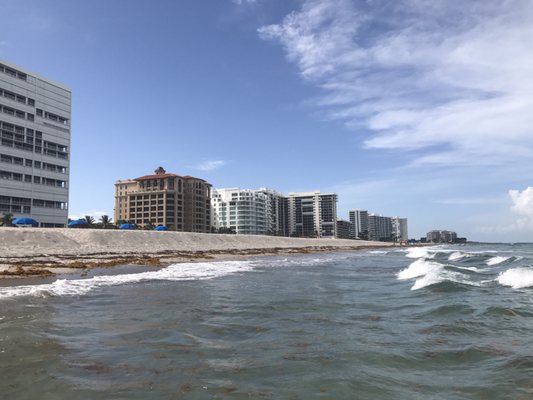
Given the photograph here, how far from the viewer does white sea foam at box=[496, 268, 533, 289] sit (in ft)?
72.1

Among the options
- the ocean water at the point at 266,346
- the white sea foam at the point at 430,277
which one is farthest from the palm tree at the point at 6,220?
the white sea foam at the point at 430,277

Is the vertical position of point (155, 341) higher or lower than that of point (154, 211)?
lower

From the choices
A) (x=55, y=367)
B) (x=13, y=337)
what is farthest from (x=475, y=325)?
(x=13, y=337)

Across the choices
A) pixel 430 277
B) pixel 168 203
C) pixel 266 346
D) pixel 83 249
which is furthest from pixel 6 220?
pixel 168 203

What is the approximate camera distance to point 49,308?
49.3 feet

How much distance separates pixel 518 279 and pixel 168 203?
16591cm

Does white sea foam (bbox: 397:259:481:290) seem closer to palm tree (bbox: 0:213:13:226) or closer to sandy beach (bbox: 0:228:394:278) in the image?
sandy beach (bbox: 0:228:394:278)

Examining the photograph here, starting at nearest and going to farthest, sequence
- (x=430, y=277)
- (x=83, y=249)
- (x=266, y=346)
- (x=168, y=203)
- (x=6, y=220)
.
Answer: (x=266, y=346) < (x=430, y=277) < (x=83, y=249) < (x=6, y=220) < (x=168, y=203)

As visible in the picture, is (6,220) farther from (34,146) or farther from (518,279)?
(518,279)

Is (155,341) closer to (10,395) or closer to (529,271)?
(10,395)

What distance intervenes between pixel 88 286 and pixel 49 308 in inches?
293

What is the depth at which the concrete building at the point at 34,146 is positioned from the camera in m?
92.5

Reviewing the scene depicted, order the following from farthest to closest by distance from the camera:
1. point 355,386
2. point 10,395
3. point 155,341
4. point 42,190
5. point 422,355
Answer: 1. point 42,190
2. point 155,341
3. point 422,355
4. point 355,386
5. point 10,395

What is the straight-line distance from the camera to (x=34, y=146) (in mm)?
98938
